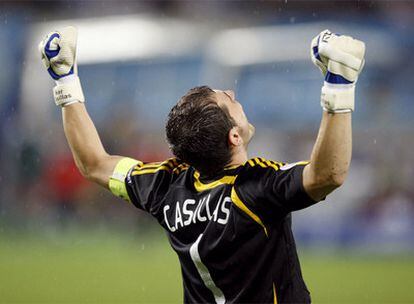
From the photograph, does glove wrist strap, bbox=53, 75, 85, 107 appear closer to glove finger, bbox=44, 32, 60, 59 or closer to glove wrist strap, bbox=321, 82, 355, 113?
glove finger, bbox=44, 32, 60, 59

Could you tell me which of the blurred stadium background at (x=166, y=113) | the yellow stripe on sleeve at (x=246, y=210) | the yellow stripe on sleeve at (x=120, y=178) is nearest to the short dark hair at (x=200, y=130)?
the yellow stripe on sleeve at (x=246, y=210)

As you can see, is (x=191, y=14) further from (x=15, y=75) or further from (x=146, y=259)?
(x=146, y=259)

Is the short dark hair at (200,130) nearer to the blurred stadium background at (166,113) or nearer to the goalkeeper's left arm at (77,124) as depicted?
the goalkeeper's left arm at (77,124)

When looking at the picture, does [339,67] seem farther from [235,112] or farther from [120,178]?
[120,178]

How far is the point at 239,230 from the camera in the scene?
243 centimetres

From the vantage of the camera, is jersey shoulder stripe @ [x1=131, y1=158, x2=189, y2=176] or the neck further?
jersey shoulder stripe @ [x1=131, y1=158, x2=189, y2=176]

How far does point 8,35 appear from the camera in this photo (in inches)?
482

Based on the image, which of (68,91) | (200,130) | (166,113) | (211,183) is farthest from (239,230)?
(166,113)

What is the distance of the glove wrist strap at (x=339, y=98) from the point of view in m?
2.18

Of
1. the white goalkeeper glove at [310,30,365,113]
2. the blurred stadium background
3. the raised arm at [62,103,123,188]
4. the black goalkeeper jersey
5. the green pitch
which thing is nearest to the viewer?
the white goalkeeper glove at [310,30,365,113]

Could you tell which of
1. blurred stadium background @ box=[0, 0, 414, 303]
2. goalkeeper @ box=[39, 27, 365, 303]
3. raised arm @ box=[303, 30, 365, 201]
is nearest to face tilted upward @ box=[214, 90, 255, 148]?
goalkeeper @ box=[39, 27, 365, 303]

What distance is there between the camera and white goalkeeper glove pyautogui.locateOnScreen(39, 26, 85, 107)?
2838mm

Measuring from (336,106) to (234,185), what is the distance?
46cm

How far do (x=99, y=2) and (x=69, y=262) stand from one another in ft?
18.0
